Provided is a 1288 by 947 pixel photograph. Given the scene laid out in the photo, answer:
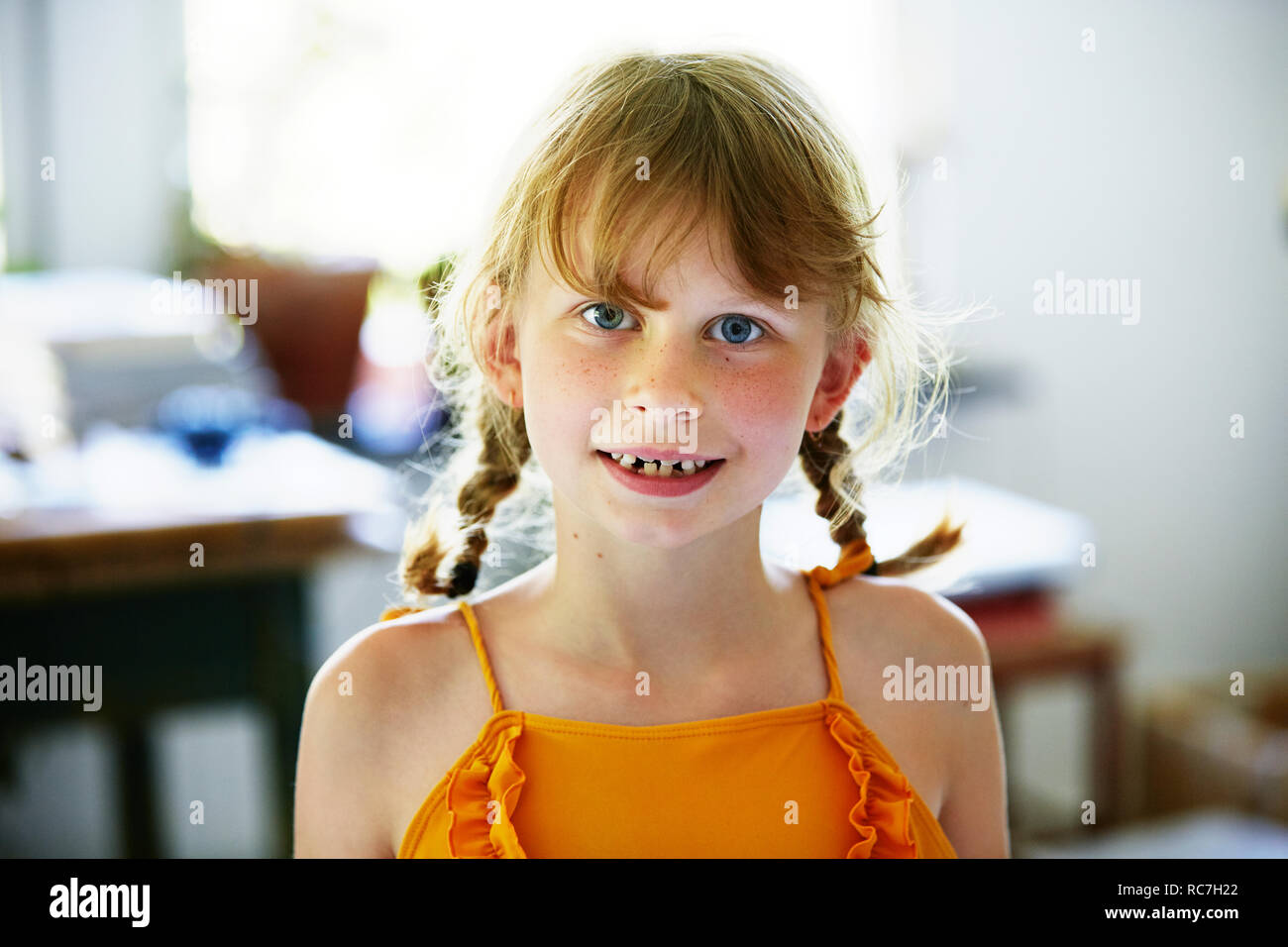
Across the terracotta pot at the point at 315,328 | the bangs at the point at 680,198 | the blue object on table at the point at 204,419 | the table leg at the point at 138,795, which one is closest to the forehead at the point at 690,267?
the bangs at the point at 680,198

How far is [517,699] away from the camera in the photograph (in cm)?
84

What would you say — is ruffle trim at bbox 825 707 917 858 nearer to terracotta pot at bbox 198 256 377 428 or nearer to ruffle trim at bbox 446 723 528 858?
ruffle trim at bbox 446 723 528 858

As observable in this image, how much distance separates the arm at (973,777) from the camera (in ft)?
2.93

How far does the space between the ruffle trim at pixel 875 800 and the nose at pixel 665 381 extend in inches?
9.2

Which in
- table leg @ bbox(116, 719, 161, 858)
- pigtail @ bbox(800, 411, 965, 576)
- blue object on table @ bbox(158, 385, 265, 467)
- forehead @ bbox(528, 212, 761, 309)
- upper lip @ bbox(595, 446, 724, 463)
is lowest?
table leg @ bbox(116, 719, 161, 858)

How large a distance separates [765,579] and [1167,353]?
6.86ft

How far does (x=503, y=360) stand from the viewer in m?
0.88

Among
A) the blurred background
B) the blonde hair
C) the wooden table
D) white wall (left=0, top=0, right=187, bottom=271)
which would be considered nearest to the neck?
the blonde hair

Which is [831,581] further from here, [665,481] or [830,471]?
[665,481]

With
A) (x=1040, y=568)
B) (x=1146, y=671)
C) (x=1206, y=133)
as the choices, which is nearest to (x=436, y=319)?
(x=1040, y=568)

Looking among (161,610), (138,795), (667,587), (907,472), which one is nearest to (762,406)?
(667,587)

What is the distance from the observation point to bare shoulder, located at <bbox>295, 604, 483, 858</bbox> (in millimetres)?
831

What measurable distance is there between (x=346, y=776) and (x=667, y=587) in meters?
0.23

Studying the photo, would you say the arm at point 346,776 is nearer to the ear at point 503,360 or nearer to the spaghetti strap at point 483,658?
the spaghetti strap at point 483,658
